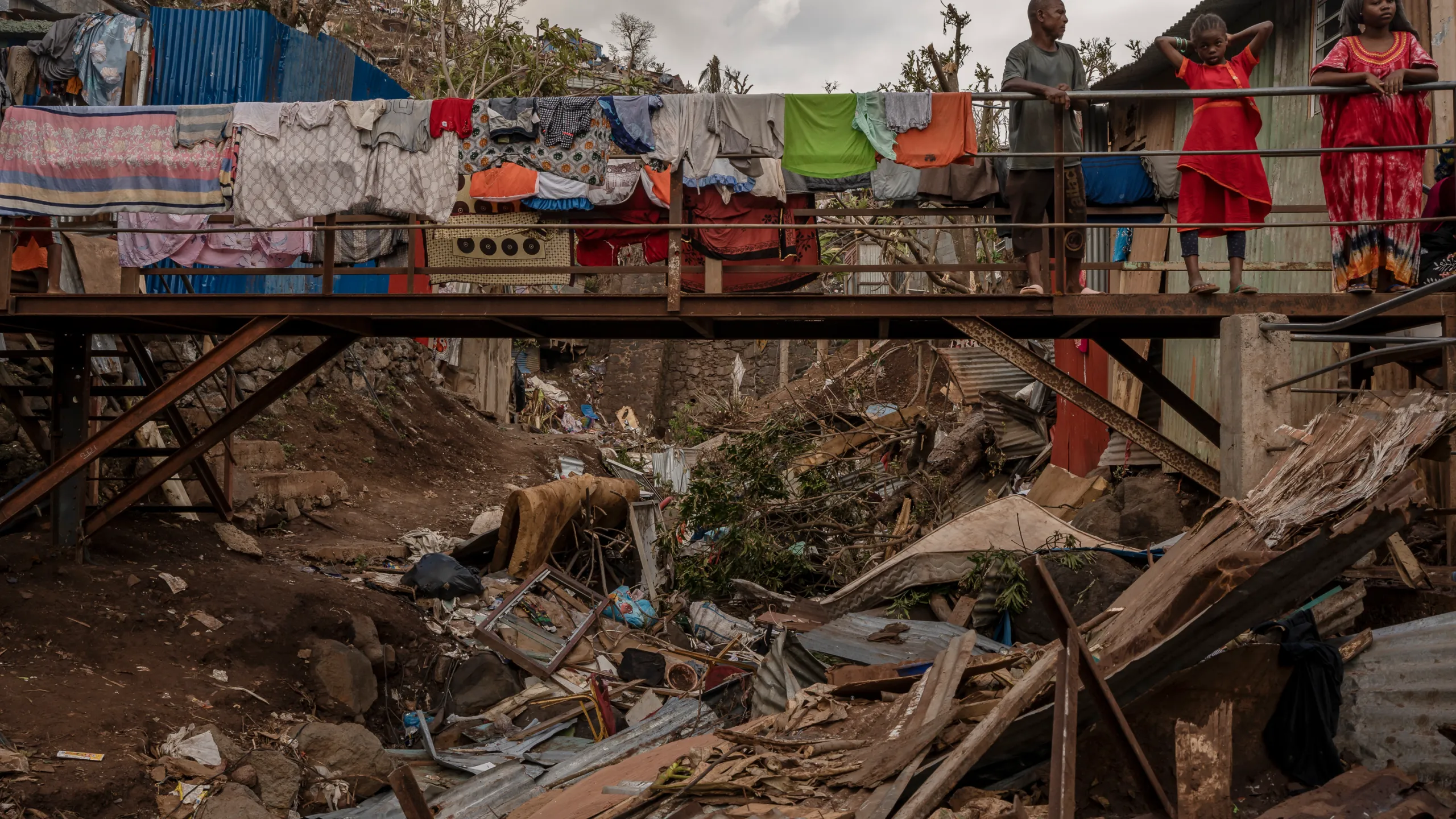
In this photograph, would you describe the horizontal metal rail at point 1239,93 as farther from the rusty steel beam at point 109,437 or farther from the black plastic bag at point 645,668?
the black plastic bag at point 645,668

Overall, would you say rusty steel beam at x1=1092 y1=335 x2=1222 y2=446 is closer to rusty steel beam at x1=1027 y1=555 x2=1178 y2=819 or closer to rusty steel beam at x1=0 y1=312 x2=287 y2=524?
rusty steel beam at x1=1027 y1=555 x2=1178 y2=819

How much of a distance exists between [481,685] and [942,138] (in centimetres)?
603

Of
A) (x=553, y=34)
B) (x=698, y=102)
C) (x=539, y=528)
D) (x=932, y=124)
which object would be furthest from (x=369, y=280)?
(x=553, y=34)

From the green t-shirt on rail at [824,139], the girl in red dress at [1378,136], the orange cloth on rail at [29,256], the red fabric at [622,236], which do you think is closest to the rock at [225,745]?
the orange cloth on rail at [29,256]

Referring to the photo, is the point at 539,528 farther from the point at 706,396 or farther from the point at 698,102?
the point at 706,396

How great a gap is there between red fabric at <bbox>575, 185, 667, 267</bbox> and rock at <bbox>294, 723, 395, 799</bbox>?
3.80 meters

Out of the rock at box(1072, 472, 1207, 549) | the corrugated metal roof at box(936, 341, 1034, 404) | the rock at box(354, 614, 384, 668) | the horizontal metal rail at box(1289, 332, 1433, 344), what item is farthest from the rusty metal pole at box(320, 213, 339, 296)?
the corrugated metal roof at box(936, 341, 1034, 404)

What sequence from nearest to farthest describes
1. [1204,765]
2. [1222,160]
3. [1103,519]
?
[1204,765] → [1222,160] → [1103,519]

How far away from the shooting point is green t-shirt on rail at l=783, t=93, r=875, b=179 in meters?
7.35

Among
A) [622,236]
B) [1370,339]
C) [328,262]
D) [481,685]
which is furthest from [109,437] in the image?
[1370,339]

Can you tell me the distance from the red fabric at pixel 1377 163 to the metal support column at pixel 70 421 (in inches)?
364

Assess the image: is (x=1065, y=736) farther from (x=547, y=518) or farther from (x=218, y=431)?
(x=547, y=518)

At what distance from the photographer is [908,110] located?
7.22 meters

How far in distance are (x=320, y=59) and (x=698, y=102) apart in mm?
6859
